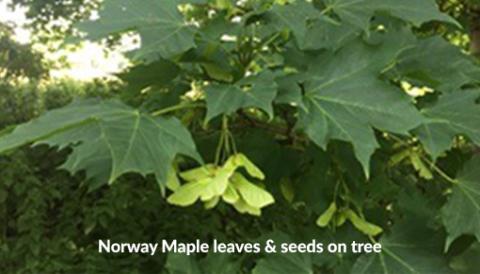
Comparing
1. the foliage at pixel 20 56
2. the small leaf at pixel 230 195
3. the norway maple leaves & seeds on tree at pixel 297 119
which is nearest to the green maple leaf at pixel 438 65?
the norway maple leaves & seeds on tree at pixel 297 119

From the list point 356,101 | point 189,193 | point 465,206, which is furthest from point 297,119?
point 465,206

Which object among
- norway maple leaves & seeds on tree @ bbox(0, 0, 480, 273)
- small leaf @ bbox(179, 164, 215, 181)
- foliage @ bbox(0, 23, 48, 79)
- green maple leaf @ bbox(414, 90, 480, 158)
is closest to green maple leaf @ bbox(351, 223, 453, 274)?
norway maple leaves & seeds on tree @ bbox(0, 0, 480, 273)

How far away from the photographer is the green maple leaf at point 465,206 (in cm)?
94

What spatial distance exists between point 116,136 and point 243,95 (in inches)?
7.8

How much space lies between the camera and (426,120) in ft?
2.89

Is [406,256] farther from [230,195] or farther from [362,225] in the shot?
[230,195]

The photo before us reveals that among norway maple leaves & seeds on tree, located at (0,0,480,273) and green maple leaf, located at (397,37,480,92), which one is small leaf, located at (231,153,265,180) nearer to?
norway maple leaves & seeds on tree, located at (0,0,480,273)

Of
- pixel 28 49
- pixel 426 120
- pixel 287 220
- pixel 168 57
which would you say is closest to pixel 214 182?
pixel 168 57

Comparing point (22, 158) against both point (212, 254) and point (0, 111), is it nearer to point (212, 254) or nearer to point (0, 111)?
point (0, 111)

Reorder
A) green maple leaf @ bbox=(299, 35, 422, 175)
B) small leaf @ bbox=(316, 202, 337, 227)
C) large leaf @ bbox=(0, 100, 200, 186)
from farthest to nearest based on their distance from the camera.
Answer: small leaf @ bbox=(316, 202, 337, 227) < green maple leaf @ bbox=(299, 35, 422, 175) < large leaf @ bbox=(0, 100, 200, 186)

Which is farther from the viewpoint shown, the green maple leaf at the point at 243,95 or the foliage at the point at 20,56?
the foliage at the point at 20,56

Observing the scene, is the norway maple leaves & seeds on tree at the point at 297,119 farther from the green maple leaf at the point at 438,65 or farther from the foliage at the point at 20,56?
the foliage at the point at 20,56

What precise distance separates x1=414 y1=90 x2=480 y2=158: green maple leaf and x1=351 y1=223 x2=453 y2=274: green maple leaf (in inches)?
6.9

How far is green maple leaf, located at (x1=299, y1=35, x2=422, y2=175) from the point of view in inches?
33.8
